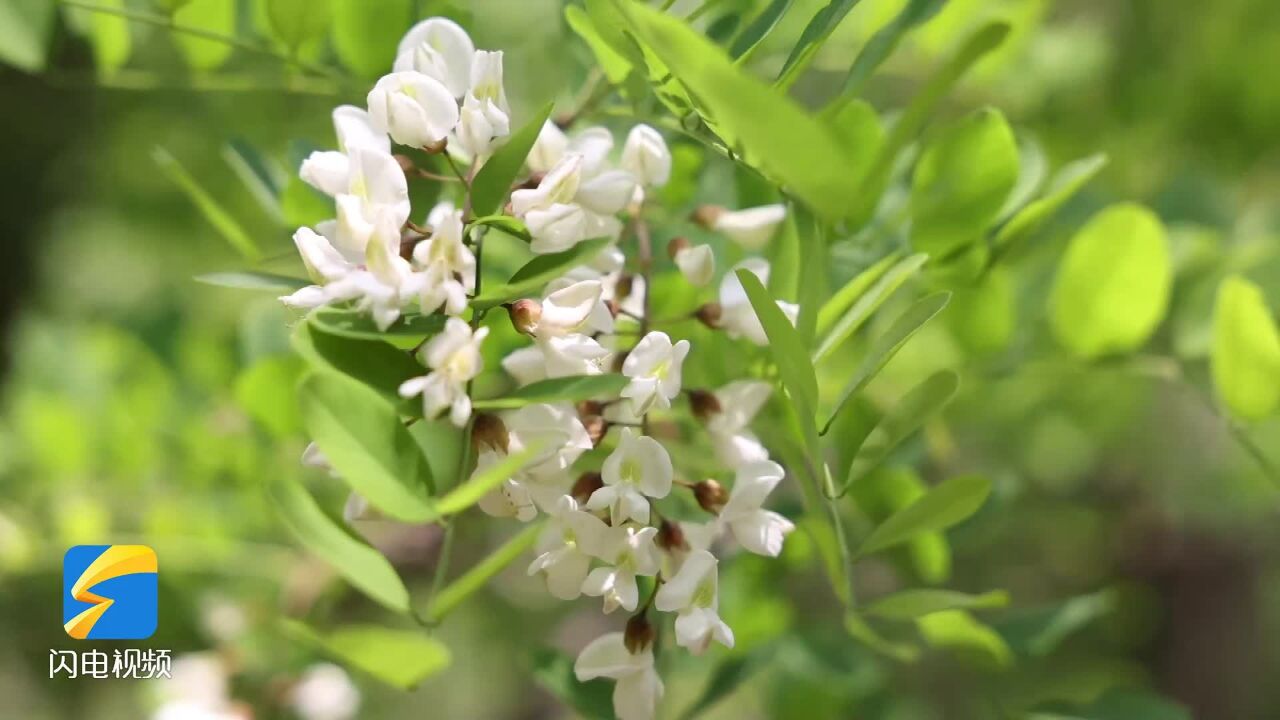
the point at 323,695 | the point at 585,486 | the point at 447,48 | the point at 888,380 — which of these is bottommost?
the point at 323,695

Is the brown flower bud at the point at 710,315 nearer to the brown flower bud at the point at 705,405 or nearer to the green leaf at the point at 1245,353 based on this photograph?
the brown flower bud at the point at 705,405

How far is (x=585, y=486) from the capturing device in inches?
12.7

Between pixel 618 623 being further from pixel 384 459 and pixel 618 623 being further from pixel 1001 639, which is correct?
pixel 384 459

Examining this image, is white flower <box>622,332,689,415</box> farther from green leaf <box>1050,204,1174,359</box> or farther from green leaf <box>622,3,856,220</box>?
green leaf <box>1050,204,1174,359</box>

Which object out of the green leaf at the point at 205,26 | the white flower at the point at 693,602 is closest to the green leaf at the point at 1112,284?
Answer: the white flower at the point at 693,602

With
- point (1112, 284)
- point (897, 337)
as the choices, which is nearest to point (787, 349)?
point (897, 337)

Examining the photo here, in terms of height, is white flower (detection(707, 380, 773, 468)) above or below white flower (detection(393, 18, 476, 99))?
below

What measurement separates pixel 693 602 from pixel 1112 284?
0.84ft

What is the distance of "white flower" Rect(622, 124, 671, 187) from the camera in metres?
0.35

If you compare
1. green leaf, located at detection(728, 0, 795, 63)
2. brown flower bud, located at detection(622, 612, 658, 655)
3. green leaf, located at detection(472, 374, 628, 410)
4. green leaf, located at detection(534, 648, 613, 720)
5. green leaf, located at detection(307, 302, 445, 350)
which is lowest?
green leaf, located at detection(534, 648, 613, 720)

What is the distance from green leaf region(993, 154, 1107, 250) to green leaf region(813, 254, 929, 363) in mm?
75

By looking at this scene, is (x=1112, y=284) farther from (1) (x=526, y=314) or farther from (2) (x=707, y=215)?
(1) (x=526, y=314)

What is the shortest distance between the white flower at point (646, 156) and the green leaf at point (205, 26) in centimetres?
19

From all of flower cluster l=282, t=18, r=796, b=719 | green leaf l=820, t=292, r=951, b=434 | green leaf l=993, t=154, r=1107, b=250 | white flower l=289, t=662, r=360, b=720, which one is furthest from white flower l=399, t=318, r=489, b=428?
white flower l=289, t=662, r=360, b=720
